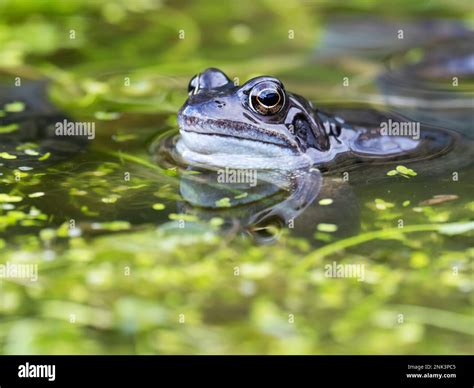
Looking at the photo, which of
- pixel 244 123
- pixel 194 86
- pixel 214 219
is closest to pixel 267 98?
pixel 244 123

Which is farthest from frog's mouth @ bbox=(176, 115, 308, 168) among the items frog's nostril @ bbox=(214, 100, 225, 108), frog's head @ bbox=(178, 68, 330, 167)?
frog's nostril @ bbox=(214, 100, 225, 108)

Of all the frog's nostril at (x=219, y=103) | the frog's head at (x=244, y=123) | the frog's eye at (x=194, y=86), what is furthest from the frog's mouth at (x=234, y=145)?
the frog's eye at (x=194, y=86)

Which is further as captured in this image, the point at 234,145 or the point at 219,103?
the point at 234,145

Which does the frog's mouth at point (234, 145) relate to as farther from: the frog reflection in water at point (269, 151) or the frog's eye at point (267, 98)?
the frog's eye at point (267, 98)

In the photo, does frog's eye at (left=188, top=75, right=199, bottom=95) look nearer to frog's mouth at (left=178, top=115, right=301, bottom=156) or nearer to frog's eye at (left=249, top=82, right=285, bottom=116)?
frog's mouth at (left=178, top=115, right=301, bottom=156)

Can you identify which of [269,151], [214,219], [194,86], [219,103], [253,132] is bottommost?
[214,219]

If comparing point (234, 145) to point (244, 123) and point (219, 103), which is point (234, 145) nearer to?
point (244, 123)

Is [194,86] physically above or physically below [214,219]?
above

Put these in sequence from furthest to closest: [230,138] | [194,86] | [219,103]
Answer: [194,86] < [230,138] < [219,103]
